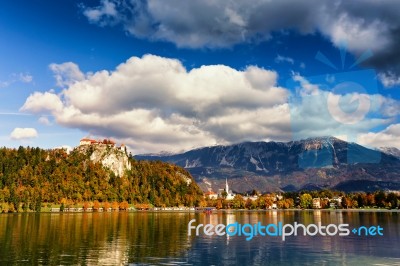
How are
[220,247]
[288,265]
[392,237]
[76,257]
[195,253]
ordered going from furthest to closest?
[392,237], [220,247], [195,253], [76,257], [288,265]

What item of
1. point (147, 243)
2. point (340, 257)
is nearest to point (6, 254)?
point (147, 243)

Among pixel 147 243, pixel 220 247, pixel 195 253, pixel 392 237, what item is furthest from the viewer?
pixel 392 237

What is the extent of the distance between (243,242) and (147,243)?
18.3m

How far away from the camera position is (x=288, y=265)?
165ft

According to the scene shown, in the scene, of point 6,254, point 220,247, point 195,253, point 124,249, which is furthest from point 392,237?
point 6,254

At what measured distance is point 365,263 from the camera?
5162cm

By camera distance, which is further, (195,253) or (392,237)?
(392,237)

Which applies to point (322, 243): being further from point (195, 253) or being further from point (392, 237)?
point (195, 253)

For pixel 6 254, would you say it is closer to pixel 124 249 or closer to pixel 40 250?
pixel 40 250

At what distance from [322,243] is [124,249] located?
37617 mm
